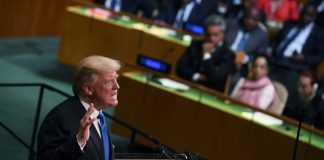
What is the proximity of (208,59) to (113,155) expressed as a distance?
3611 millimetres

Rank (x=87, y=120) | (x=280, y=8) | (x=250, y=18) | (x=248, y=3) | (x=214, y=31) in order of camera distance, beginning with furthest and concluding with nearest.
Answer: (x=280, y=8) < (x=248, y=3) < (x=250, y=18) < (x=214, y=31) < (x=87, y=120)

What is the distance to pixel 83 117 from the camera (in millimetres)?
2939

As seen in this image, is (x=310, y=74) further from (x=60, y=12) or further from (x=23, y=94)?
(x=60, y=12)

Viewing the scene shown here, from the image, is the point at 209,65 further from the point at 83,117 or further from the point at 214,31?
the point at 83,117

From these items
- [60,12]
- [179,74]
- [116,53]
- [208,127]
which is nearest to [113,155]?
[208,127]

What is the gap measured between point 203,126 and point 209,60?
Result: 3.19 ft

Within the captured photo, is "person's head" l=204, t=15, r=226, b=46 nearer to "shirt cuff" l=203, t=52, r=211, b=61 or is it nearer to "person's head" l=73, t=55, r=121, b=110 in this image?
"shirt cuff" l=203, t=52, r=211, b=61

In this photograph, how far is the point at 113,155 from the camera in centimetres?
323

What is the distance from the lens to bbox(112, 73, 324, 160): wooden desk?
215 inches

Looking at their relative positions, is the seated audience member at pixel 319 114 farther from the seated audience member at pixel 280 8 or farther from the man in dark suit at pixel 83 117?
the seated audience member at pixel 280 8

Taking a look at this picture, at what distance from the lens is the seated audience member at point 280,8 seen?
10.5 meters

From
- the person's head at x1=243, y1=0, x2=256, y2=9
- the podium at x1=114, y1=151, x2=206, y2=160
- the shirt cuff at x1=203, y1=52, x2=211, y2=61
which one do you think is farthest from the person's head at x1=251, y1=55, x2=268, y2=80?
the podium at x1=114, y1=151, x2=206, y2=160

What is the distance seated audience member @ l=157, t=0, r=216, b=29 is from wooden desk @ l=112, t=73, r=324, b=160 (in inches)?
110

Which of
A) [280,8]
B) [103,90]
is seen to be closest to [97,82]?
[103,90]
